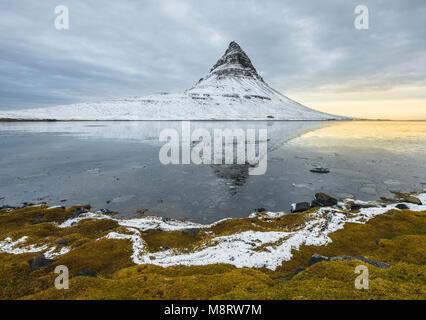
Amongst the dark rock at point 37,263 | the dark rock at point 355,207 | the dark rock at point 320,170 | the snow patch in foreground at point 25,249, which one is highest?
the dark rock at point 320,170

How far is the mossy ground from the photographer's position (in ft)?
21.2

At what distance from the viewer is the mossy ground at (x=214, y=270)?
21.2ft

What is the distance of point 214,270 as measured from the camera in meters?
8.75

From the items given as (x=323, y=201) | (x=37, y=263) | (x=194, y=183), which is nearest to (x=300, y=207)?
(x=323, y=201)


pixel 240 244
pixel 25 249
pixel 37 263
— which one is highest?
pixel 37 263

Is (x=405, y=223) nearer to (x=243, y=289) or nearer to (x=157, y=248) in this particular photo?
(x=243, y=289)

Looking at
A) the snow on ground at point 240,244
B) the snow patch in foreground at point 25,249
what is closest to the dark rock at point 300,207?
the snow on ground at point 240,244

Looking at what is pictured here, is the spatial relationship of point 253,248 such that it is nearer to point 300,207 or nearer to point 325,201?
point 300,207

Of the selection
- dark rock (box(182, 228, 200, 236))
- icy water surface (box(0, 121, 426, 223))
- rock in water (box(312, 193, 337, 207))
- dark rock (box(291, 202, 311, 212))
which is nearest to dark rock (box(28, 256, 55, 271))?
dark rock (box(182, 228, 200, 236))

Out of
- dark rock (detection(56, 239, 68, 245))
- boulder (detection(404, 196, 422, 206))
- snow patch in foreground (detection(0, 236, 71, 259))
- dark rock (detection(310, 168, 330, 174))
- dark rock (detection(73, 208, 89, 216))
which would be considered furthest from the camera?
dark rock (detection(310, 168, 330, 174))

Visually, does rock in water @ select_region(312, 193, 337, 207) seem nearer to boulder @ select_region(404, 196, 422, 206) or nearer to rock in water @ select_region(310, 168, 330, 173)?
boulder @ select_region(404, 196, 422, 206)

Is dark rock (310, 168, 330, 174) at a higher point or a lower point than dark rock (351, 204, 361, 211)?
higher

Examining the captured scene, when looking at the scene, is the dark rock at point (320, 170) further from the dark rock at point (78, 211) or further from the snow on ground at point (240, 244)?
the dark rock at point (78, 211)
